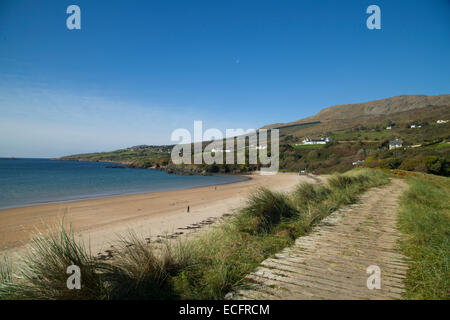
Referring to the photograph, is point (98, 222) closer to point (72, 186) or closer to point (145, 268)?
point (145, 268)

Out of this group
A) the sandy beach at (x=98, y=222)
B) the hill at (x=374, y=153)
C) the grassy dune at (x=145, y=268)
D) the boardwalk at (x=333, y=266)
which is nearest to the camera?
the grassy dune at (x=145, y=268)

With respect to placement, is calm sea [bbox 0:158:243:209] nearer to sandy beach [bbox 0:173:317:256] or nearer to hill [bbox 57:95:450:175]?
sandy beach [bbox 0:173:317:256]

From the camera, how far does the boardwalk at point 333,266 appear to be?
2.46 meters

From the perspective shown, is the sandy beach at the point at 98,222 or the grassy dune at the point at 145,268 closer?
the grassy dune at the point at 145,268

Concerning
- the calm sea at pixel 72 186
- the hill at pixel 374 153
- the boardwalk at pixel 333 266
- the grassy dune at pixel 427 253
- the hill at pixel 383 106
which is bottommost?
the calm sea at pixel 72 186

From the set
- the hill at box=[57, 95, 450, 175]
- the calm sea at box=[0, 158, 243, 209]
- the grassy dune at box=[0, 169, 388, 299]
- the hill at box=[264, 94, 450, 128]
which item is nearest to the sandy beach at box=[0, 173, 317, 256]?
the grassy dune at box=[0, 169, 388, 299]

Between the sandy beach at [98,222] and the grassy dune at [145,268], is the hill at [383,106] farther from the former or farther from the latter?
the grassy dune at [145,268]

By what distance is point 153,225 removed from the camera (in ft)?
32.5

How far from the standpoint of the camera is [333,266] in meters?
3.10

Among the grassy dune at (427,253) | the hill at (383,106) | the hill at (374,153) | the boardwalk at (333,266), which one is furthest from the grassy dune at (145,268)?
the hill at (383,106)

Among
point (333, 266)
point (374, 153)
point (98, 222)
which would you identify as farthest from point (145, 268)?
point (374, 153)

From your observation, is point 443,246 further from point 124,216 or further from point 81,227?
point 124,216

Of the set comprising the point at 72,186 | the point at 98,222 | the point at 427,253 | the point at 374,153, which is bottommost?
the point at 72,186

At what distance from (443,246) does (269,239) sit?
258 cm
